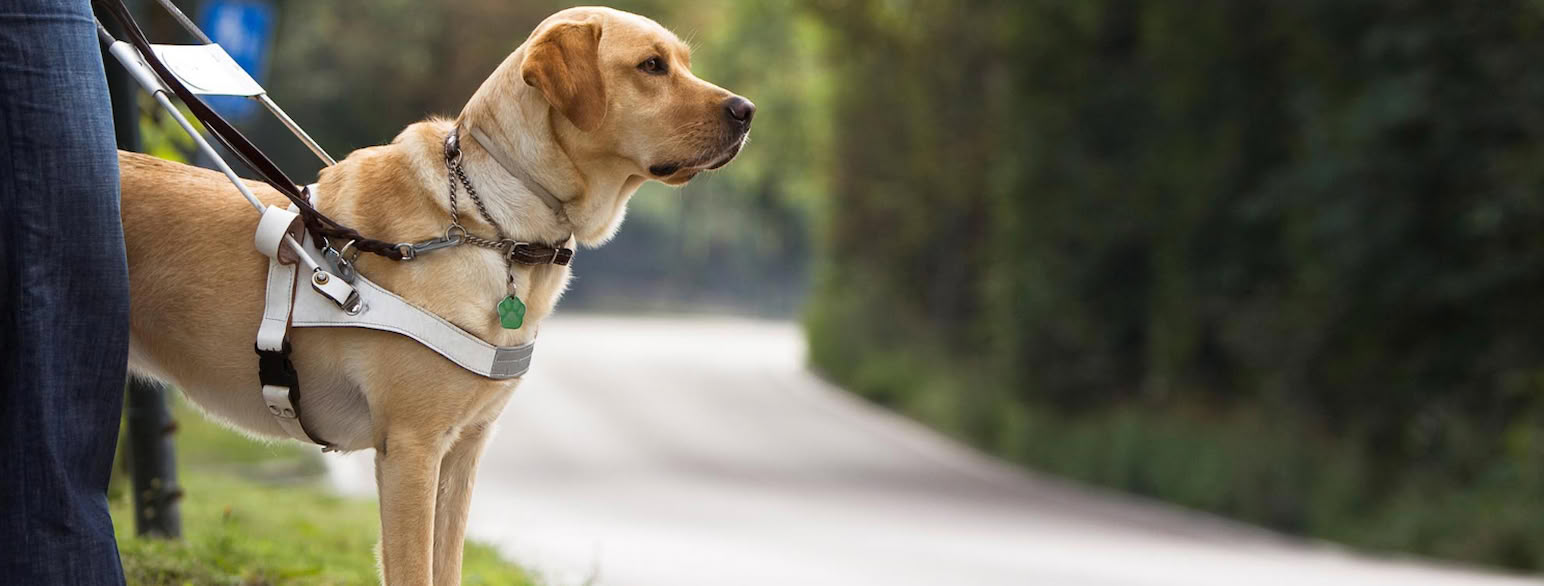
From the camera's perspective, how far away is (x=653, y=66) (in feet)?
13.0

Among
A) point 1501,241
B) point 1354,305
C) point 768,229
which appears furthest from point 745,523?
point 768,229

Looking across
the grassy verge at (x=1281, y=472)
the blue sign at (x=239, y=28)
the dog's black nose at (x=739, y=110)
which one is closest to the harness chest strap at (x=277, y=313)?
the dog's black nose at (x=739, y=110)

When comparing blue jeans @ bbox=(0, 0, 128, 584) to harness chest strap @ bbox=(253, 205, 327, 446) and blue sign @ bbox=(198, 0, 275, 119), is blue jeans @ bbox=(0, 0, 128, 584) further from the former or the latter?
blue sign @ bbox=(198, 0, 275, 119)

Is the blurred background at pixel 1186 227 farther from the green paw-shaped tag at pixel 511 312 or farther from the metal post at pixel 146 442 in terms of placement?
the green paw-shaped tag at pixel 511 312

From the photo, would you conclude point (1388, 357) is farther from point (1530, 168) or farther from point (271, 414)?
point (271, 414)

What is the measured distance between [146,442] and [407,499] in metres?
3.20

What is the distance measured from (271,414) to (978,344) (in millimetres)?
26663

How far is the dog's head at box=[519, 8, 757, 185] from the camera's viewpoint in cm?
389

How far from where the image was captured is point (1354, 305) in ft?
55.2

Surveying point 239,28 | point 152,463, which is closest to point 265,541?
point 152,463

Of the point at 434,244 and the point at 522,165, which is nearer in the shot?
the point at 434,244

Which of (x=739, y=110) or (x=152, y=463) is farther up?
(x=739, y=110)

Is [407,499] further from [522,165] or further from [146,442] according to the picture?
[146,442]

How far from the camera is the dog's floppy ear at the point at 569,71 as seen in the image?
12.4 ft
